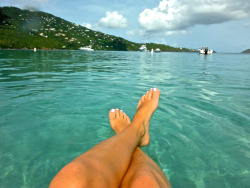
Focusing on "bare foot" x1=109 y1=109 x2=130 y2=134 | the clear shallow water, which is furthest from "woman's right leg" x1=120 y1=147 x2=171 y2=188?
"bare foot" x1=109 y1=109 x2=130 y2=134

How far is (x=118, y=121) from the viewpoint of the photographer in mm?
2457

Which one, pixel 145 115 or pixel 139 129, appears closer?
pixel 139 129

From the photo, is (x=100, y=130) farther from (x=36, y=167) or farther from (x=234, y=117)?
(x=234, y=117)

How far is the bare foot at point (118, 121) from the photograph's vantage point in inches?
88.4

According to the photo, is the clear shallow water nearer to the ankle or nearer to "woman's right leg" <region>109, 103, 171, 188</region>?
the ankle

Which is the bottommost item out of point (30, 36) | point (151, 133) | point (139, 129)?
point (151, 133)

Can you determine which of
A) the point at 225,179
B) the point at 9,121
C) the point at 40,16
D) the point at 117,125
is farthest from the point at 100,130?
the point at 40,16

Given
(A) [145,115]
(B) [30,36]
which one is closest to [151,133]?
(A) [145,115]

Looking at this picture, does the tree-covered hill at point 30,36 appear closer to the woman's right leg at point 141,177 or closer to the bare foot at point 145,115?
the bare foot at point 145,115

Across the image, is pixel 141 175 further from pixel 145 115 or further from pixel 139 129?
pixel 145 115

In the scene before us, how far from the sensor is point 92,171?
917 mm

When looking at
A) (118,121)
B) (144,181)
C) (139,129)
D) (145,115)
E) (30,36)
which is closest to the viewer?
(144,181)

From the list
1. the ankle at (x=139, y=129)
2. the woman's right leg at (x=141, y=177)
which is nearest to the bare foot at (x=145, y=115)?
the ankle at (x=139, y=129)

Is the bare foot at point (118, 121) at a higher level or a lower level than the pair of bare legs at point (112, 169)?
lower
